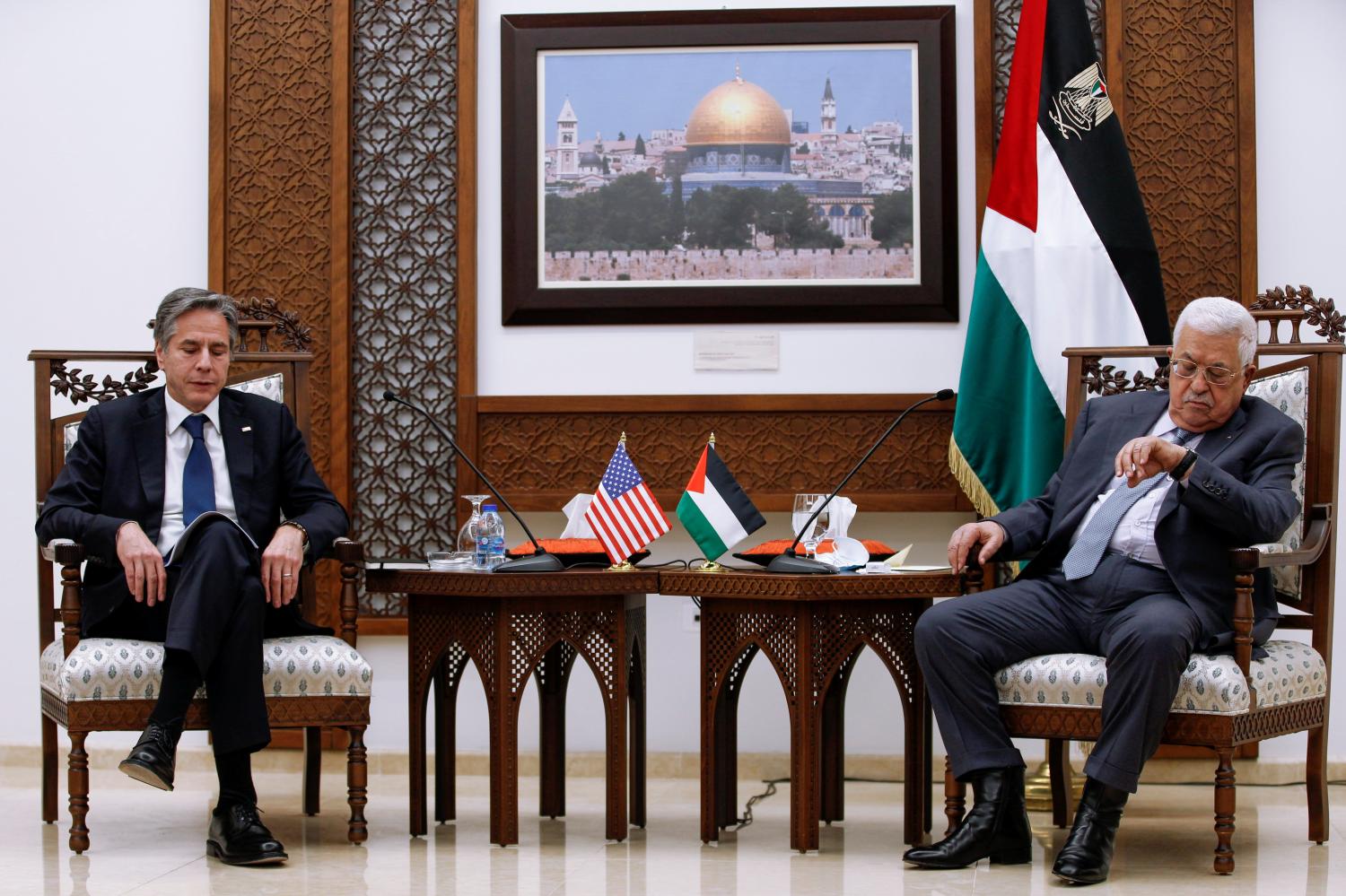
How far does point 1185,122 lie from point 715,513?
6.56ft

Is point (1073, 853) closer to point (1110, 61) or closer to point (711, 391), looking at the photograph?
point (711, 391)

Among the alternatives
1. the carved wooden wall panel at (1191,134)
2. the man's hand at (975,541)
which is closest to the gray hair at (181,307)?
the man's hand at (975,541)

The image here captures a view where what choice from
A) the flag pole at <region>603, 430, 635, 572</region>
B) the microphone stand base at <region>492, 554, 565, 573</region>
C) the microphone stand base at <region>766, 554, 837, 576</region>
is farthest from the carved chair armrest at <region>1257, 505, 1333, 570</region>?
the microphone stand base at <region>492, 554, 565, 573</region>

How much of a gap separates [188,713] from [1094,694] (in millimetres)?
1935

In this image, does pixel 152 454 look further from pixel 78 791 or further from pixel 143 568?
pixel 78 791

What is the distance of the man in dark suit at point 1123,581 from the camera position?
301 cm

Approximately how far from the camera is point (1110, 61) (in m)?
4.41

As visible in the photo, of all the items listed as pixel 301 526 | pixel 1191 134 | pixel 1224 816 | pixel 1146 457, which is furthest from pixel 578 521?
pixel 1191 134

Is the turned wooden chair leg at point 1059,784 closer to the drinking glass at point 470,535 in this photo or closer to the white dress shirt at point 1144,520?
the white dress shirt at point 1144,520

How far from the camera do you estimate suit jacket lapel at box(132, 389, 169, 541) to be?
3449mm

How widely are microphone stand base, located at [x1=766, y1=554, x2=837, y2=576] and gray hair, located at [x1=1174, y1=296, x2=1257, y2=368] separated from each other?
959 mm

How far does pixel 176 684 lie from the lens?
10.2ft

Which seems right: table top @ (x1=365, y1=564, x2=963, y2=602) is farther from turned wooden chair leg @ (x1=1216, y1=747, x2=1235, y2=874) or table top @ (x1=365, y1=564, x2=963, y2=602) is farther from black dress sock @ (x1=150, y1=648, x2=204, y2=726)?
turned wooden chair leg @ (x1=1216, y1=747, x2=1235, y2=874)

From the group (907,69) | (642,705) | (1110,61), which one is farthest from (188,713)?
(1110,61)
